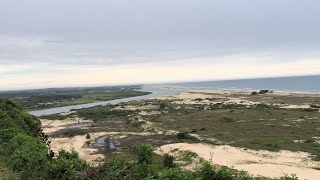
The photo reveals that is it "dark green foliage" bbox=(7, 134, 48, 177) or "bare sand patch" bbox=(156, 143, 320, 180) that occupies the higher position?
"dark green foliage" bbox=(7, 134, 48, 177)

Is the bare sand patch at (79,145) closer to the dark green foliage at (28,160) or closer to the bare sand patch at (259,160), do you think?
the bare sand patch at (259,160)

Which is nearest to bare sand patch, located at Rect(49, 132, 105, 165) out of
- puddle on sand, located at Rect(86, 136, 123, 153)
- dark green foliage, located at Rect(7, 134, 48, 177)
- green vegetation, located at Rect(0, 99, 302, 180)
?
puddle on sand, located at Rect(86, 136, 123, 153)

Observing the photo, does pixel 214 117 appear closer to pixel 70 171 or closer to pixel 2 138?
pixel 2 138

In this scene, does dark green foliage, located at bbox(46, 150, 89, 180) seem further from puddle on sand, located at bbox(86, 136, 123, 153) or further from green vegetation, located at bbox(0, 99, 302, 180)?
puddle on sand, located at bbox(86, 136, 123, 153)

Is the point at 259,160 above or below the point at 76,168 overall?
below

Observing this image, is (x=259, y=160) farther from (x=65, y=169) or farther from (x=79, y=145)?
(x=79, y=145)

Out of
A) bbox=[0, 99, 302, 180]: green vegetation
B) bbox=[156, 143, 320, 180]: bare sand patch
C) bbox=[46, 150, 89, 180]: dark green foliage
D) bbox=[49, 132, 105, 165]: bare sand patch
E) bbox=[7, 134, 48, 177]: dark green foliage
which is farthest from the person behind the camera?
bbox=[49, 132, 105, 165]: bare sand patch

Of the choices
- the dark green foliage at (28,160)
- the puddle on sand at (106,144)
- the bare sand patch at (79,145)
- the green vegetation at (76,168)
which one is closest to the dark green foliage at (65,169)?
the green vegetation at (76,168)

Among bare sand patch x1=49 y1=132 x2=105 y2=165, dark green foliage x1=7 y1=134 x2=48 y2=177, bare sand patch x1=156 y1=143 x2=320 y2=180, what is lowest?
bare sand patch x1=49 y1=132 x2=105 y2=165

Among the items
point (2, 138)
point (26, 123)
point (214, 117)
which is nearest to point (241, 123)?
point (214, 117)

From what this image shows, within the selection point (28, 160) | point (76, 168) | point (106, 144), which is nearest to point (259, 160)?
point (106, 144)
